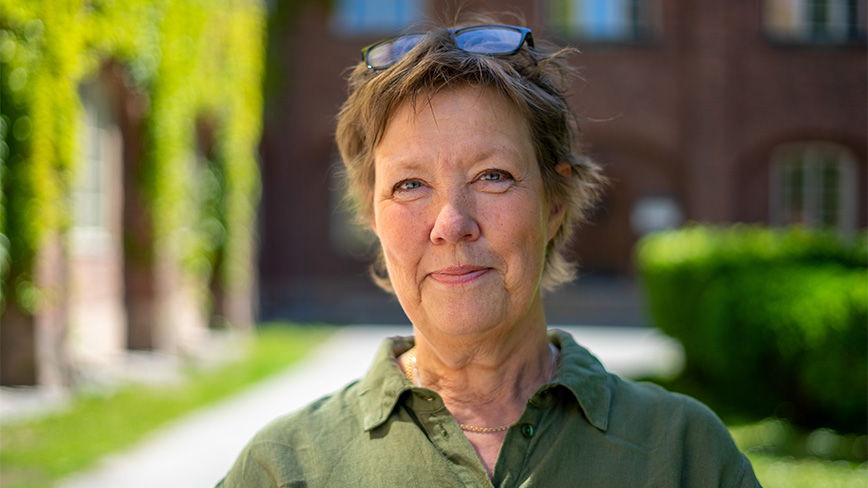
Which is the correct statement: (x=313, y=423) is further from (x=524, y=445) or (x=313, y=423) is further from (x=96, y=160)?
(x=96, y=160)

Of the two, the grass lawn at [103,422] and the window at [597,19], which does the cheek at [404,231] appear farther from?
the window at [597,19]

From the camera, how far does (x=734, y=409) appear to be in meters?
6.67

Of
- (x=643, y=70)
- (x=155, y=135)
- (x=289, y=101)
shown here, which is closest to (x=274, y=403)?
(x=155, y=135)

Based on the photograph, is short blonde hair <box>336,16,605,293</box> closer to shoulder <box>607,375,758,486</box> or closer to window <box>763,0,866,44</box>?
shoulder <box>607,375,758,486</box>

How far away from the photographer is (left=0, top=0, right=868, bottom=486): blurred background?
630 cm

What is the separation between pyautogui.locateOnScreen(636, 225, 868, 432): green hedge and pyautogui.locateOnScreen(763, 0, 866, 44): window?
10450mm

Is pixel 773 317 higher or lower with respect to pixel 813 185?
lower

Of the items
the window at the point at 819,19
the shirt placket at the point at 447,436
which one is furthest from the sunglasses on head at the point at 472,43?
the window at the point at 819,19

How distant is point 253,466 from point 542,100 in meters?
0.90

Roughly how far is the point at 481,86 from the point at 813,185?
17796mm

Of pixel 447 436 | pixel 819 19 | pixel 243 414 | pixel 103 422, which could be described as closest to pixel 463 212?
pixel 447 436

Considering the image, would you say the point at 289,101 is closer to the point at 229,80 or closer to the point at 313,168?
the point at 313,168

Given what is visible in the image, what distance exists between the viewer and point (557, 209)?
1.66m

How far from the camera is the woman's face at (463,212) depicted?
143cm
